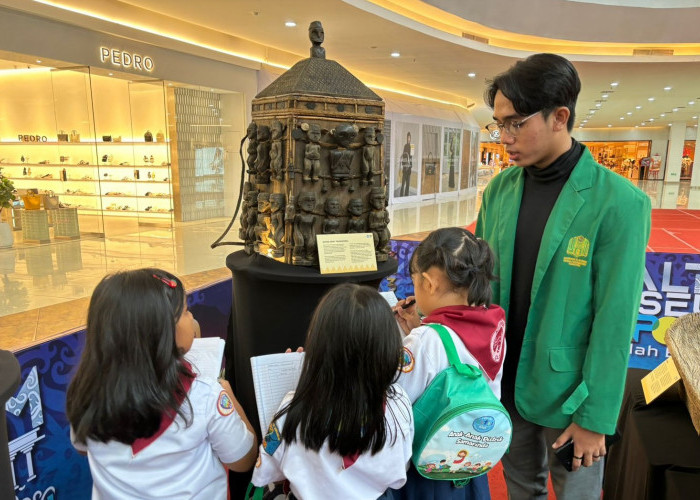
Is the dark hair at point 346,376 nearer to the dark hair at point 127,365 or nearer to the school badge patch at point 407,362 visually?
the school badge patch at point 407,362

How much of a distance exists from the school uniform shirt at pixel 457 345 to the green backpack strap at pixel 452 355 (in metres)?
0.01

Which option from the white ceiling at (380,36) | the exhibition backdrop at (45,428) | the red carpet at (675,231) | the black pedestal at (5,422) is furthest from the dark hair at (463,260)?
the white ceiling at (380,36)

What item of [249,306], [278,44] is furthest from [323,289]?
[278,44]

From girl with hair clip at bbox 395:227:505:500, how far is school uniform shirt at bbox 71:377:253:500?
508 mm

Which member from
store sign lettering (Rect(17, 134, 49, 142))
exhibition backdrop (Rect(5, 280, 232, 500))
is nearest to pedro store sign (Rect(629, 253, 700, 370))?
exhibition backdrop (Rect(5, 280, 232, 500))

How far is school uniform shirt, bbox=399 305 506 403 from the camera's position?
137cm

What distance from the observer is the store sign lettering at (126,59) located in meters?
8.16

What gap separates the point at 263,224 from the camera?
7.32 ft

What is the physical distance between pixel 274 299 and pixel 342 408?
3.19 feet

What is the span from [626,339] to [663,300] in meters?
2.93

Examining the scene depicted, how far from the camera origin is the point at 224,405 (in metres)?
1.37

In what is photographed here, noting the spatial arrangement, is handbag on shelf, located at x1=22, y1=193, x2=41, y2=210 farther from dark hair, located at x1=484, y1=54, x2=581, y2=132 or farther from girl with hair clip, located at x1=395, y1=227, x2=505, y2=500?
dark hair, located at x1=484, y1=54, x2=581, y2=132

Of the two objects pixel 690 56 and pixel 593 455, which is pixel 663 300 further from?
pixel 690 56

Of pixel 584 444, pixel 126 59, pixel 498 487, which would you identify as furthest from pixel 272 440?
pixel 126 59
